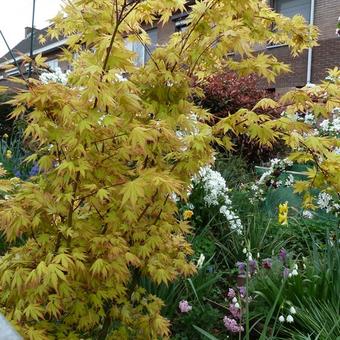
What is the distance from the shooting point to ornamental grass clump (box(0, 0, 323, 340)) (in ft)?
7.16

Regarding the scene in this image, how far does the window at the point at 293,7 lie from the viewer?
14539mm

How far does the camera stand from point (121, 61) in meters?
2.38

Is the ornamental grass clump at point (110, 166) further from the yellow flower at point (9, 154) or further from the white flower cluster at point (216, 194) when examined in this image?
the yellow flower at point (9, 154)

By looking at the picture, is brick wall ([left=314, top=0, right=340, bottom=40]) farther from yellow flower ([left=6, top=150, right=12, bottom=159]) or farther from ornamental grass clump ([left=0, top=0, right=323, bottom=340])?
ornamental grass clump ([left=0, top=0, right=323, bottom=340])

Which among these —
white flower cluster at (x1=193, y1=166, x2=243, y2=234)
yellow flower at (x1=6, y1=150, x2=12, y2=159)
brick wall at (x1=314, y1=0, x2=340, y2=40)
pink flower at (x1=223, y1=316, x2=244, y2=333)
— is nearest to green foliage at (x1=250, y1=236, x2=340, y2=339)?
pink flower at (x1=223, y1=316, x2=244, y2=333)

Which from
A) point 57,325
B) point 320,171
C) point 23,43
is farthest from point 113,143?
point 23,43

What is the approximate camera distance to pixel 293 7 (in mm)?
14984

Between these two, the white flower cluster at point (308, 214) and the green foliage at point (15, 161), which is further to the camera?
the white flower cluster at point (308, 214)

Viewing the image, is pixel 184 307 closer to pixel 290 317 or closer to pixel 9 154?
pixel 290 317

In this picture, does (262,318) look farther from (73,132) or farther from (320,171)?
(73,132)

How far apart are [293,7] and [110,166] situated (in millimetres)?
14157

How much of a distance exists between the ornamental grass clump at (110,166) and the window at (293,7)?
12.6 m

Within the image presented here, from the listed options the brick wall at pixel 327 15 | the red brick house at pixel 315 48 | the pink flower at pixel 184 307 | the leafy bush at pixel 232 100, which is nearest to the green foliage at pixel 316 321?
the pink flower at pixel 184 307

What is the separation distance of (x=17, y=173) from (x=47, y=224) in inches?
129
